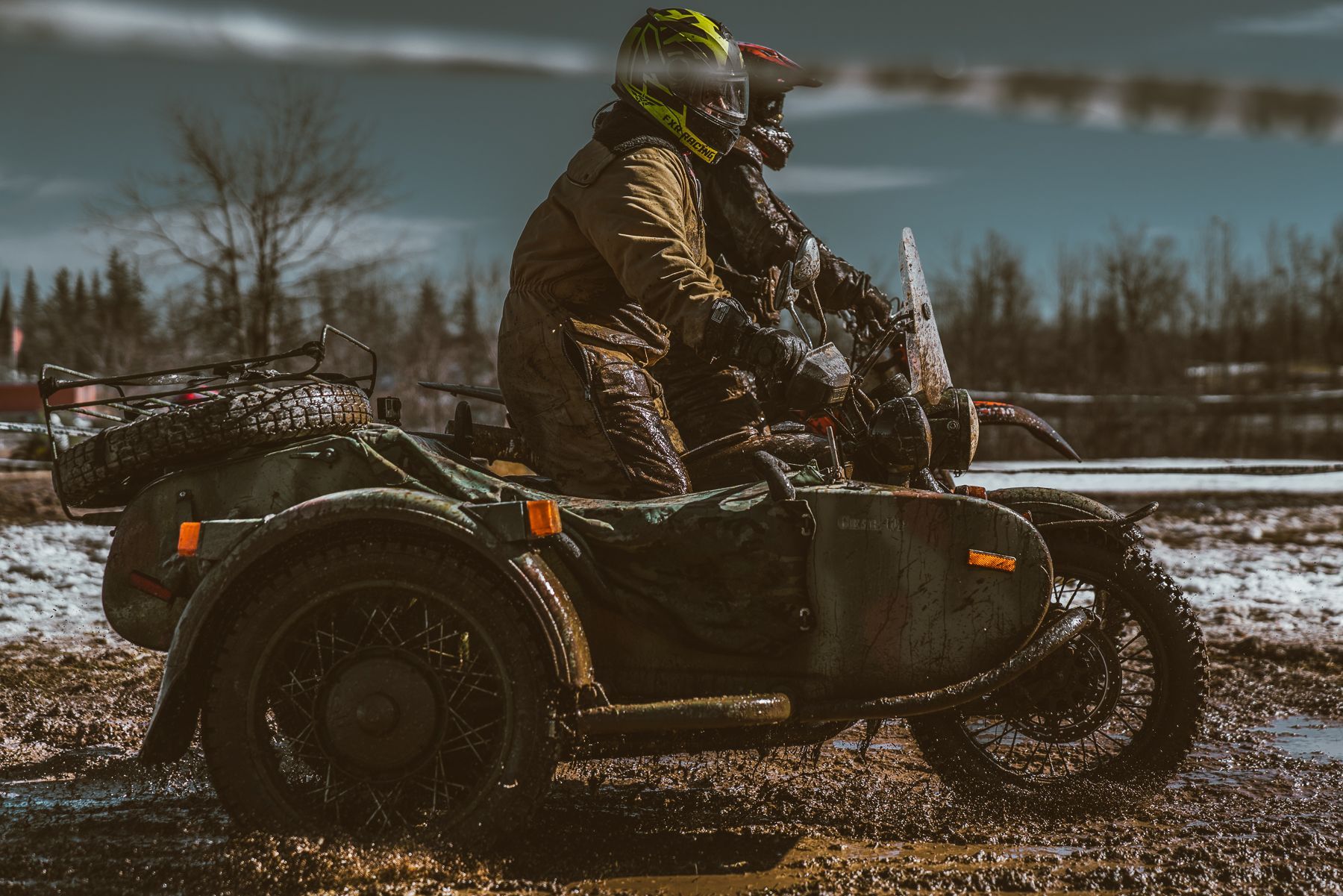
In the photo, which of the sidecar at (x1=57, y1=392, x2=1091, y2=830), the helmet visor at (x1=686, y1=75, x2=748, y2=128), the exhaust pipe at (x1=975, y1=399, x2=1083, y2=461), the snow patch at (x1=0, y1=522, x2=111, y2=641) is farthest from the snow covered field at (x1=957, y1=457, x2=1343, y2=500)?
the sidecar at (x1=57, y1=392, x2=1091, y2=830)

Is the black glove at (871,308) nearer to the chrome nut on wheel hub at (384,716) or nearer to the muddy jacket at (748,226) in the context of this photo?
the muddy jacket at (748,226)

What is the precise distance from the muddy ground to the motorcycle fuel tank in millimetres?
514

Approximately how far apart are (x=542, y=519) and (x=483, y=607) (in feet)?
0.88

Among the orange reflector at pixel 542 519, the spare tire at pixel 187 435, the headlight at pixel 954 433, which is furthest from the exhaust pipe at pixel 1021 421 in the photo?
the spare tire at pixel 187 435

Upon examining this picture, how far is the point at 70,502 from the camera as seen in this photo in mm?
3447

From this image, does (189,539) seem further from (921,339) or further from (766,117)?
(766,117)

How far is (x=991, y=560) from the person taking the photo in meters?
3.29

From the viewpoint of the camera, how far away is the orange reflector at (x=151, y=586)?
3.36m

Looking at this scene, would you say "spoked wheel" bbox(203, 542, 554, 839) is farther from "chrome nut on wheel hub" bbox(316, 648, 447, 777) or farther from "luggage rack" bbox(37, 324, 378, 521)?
"luggage rack" bbox(37, 324, 378, 521)

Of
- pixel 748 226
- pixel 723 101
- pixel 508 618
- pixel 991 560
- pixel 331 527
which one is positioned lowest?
pixel 508 618

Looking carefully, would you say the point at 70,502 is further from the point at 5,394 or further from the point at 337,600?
the point at 5,394

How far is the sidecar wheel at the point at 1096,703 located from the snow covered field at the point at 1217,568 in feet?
10.1

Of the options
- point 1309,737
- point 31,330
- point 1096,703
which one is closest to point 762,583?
point 1096,703

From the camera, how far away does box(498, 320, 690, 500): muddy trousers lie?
3.69 m
